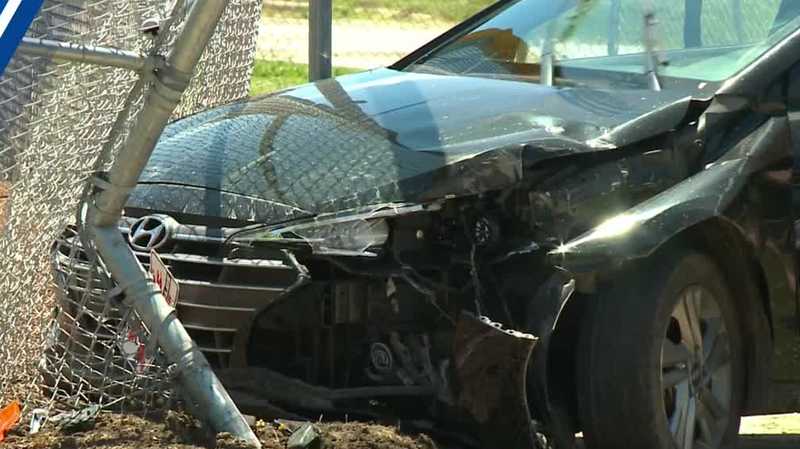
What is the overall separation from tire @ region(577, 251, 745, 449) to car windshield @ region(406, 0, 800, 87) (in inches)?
34.0

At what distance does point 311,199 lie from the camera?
509cm

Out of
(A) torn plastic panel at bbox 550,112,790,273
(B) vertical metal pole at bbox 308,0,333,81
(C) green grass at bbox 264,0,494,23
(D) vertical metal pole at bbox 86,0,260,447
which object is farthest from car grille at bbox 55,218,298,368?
(C) green grass at bbox 264,0,494,23

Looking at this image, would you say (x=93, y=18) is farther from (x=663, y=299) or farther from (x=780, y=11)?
(x=780, y=11)

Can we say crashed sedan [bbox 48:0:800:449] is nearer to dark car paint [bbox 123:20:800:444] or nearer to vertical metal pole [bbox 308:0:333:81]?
dark car paint [bbox 123:20:800:444]

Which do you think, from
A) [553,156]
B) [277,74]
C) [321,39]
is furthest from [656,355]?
[277,74]

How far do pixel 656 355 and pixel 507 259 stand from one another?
563 mm

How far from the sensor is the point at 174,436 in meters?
4.75

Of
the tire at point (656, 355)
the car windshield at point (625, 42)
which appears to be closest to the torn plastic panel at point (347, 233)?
the tire at point (656, 355)

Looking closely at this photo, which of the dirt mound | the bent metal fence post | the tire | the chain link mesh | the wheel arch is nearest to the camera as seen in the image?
the bent metal fence post

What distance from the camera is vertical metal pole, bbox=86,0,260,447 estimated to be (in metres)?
4.50

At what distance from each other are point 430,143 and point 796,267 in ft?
4.49

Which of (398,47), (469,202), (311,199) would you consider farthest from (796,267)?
(398,47)

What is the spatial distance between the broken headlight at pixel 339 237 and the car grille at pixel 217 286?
9 centimetres

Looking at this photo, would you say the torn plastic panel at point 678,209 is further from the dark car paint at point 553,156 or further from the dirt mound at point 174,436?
the dirt mound at point 174,436
